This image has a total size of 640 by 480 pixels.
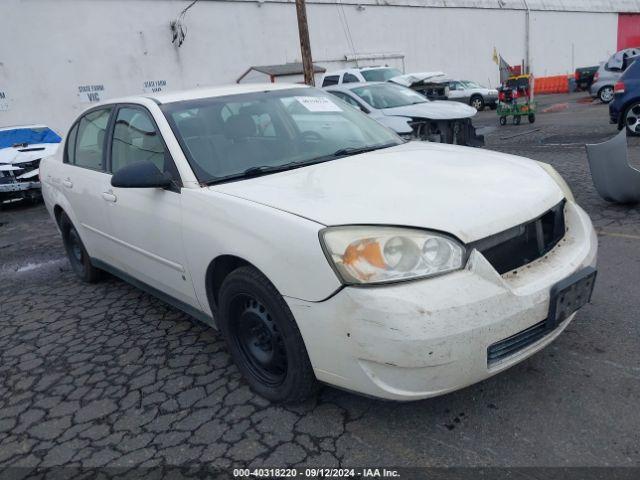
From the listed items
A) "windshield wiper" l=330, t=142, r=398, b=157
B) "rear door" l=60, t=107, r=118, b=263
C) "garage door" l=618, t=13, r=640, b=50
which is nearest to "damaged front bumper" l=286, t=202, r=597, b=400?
"windshield wiper" l=330, t=142, r=398, b=157

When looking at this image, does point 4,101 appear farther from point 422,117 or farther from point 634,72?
point 634,72

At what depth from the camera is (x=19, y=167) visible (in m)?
9.55

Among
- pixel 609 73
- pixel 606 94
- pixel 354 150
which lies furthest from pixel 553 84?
pixel 354 150

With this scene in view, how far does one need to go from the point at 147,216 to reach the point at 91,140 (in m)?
1.39

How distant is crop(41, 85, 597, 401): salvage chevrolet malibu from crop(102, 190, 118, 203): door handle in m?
0.01

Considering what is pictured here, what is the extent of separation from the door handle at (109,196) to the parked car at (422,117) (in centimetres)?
593

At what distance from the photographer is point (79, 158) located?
14.2 feet

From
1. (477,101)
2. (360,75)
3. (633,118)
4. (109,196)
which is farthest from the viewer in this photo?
Result: (477,101)

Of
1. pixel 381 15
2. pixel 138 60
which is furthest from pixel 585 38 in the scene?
pixel 138 60

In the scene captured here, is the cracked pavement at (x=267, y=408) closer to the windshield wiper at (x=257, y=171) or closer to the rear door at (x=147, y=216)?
the rear door at (x=147, y=216)

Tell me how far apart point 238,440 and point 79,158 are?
9.57 feet

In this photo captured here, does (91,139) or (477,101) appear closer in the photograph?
(91,139)

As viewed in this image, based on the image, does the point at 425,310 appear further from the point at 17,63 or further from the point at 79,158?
the point at 17,63

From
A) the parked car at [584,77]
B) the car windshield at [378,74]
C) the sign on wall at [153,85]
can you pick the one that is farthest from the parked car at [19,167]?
the parked car at [584,77]
